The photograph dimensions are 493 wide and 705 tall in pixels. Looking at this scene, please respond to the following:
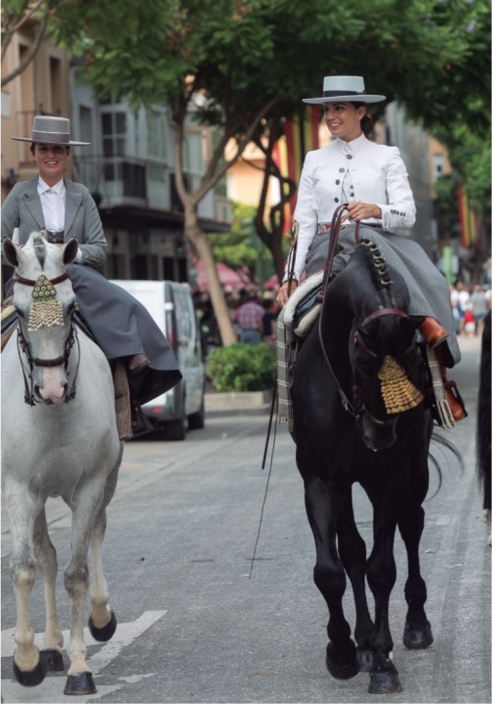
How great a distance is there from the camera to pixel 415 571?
779cm

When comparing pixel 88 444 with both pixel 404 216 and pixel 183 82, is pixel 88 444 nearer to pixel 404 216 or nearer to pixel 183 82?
pixel 404 216

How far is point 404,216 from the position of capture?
7.49m

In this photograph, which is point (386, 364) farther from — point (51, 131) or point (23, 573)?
point (51, 131)

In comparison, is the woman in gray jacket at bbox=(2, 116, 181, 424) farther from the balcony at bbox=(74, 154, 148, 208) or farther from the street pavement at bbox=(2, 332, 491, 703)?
the balcony at bbox=(74, 154, 148, 208)

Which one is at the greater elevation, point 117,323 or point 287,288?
point 287,288

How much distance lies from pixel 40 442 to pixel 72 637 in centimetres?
91

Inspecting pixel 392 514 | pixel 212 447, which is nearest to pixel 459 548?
pixel 392 514

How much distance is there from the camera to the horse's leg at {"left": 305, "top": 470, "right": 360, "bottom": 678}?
22.7 feet

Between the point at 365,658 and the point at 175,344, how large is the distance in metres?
15.5

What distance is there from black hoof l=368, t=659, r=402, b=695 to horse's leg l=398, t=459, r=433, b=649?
85 centimetres

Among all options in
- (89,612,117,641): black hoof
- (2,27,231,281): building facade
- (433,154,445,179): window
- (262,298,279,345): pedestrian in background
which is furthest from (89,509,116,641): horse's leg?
(433,154,445,179): window

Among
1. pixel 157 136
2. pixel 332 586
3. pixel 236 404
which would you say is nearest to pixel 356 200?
pixel 332 586

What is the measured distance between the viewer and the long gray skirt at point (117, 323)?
7.77 m

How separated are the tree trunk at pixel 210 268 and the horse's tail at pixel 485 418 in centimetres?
2031
